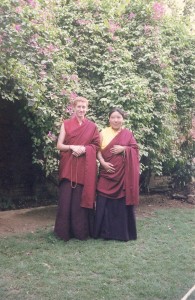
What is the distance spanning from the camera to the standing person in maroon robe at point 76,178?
5070 mm

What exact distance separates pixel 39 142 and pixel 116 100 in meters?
1.41

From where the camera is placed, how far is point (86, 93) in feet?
21.7

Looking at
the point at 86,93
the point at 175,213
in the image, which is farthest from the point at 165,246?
the point at 86,93

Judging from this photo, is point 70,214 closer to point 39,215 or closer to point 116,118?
point 116,118

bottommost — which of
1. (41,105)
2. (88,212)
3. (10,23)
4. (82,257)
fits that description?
(82,257)

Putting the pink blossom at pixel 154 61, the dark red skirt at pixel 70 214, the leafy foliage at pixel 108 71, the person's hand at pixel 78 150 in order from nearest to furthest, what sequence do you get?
the person's hand at pixel 78 150 → the dark red skirt at pixel 70 214 → the leafy foliage at pixel 108 71 → the pink blossom at pixel 154 61

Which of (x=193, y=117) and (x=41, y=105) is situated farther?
(x=193, y=117)

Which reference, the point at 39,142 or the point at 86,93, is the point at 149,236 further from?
the point at 86,93

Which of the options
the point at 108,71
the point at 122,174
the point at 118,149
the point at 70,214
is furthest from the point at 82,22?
the point at 70,214

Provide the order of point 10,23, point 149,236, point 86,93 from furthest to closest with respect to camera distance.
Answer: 1. point 86,93
2. point 149,236
3. point 10,23

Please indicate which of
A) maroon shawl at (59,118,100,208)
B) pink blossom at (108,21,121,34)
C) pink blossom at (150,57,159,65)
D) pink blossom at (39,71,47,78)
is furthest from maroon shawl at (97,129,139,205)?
pink blossom at (108,21,121,34)

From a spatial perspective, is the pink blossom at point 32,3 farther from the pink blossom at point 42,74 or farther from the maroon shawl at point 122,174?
the maroon shawl at point 122,174

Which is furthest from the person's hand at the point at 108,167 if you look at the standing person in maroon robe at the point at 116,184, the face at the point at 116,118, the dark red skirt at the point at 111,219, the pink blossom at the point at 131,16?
the pink blossom at the point at 131,16

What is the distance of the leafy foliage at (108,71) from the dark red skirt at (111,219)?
4.18 feet
